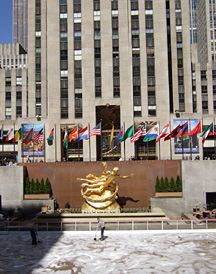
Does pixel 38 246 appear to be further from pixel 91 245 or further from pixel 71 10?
pixel 71 10

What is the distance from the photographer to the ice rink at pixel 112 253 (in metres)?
16.0

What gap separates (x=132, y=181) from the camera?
35.3 m

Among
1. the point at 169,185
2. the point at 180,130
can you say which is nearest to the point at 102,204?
the point at 169,185

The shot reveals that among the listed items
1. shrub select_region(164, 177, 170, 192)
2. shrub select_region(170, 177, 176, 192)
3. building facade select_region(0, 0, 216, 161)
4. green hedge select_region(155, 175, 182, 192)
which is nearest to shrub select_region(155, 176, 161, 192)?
green hedge select_region(155, 175, 182, 192)

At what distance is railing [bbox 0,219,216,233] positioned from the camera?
23.6 m

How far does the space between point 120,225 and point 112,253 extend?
5373mm

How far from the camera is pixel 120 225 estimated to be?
2375cm

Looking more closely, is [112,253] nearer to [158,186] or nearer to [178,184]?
[158,186]

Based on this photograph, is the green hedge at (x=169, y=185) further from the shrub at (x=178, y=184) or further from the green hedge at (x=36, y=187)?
the green hedge at (x=36, y=187)

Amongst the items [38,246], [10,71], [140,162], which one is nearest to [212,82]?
[140,162]

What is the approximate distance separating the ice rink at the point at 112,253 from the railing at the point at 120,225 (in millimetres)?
430

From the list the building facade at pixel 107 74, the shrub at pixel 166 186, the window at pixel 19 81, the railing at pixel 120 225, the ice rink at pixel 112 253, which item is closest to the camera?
the ice rink at pixel 112 253

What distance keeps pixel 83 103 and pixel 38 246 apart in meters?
31.6

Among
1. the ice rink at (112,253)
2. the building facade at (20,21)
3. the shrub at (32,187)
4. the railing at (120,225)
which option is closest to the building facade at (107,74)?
the shrub at (32,187)
